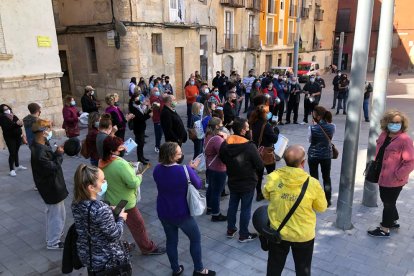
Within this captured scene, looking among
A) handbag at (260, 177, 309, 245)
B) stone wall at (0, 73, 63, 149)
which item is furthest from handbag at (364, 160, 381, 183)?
stone wall at (0, 73, 63, 149)

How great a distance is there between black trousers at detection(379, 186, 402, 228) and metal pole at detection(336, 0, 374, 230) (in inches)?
16.3

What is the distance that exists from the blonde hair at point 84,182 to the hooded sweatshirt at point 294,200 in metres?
1.54

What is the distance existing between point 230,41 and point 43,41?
14522mm

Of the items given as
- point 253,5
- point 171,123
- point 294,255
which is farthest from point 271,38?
point 294,255

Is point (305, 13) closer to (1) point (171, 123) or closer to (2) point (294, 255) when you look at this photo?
(1) point (171, 123)

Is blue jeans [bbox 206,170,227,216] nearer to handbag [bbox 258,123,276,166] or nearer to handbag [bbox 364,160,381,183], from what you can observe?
handbag [bbox 258,123,276,166]

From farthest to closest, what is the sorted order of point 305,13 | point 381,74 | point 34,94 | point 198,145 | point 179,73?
point 305,13 → point 179,73 → point 34,94 → point 198,145 → point 381,74

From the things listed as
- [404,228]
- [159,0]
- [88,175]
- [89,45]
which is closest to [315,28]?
[159,0]

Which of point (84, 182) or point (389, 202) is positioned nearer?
point (84, 182)

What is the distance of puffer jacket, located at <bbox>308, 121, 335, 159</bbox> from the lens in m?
5.14

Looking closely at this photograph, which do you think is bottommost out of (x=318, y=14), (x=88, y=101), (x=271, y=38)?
(x=88, y=101)

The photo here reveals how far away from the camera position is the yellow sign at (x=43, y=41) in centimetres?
956

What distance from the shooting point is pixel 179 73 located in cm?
1692

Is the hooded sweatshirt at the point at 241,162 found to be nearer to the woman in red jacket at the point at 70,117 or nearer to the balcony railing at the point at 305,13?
the woman in red jacket at the point at 70,117
